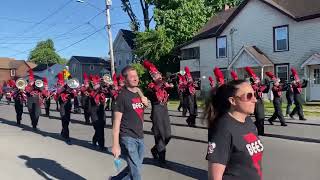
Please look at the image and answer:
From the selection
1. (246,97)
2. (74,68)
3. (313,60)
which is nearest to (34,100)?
(246,97)

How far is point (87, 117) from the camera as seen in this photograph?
1772cm

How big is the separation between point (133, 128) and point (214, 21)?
33.4 m

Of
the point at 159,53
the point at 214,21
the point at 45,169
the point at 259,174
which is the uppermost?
the point at 214,21

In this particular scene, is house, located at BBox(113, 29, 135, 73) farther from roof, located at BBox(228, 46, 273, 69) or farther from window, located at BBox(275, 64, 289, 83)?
window, located at BBox(275, 64, 289, 83)

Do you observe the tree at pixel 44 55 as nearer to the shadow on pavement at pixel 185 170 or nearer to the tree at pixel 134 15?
the tree at pixel 134 15

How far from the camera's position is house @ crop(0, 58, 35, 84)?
100 metres

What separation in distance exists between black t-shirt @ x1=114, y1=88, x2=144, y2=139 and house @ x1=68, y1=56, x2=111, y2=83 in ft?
224

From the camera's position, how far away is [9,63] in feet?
335

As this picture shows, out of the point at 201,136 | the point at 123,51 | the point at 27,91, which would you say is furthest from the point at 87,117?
the point at 123,51

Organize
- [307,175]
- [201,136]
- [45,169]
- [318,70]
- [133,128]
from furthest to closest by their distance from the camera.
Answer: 1. [318,70]
2. [201,136]
3. [45,169]
4. [307,175]
5. [133,128]

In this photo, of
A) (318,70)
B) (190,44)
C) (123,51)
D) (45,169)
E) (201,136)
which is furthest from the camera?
(123,51)

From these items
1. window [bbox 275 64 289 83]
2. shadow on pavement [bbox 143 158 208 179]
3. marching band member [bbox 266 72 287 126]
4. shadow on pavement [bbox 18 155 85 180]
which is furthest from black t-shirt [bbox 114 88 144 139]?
window [bbox 275 64 289 83]

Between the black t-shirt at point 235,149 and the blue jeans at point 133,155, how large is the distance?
2.56 m

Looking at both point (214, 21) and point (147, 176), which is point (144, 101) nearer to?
point (147, 176)
